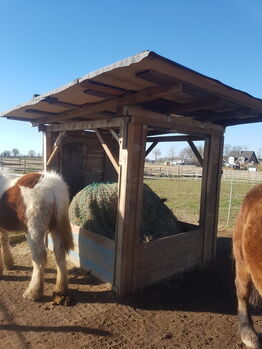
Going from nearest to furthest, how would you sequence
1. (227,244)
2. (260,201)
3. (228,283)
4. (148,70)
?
1. (260,201)
2. (148,70)
3. (228,283)
4. (227,244)

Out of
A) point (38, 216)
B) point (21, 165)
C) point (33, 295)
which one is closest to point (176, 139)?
point (38, 216)

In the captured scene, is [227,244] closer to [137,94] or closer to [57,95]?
[137,94]

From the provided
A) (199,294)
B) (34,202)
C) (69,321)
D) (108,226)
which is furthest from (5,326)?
(199,294)

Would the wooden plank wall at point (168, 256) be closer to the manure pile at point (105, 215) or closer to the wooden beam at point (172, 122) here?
the manure pile at point (105, 215)

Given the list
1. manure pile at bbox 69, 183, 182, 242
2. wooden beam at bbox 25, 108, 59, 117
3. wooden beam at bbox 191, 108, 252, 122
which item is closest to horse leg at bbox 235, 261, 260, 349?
manure pile at bbox 69, 183, 182, 242

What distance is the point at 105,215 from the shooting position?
4.71 meters

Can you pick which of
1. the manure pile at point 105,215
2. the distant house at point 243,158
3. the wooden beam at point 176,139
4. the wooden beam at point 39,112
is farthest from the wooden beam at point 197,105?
the distant house at point 243,158

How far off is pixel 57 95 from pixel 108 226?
7.81 feet

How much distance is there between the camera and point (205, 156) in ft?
15.9

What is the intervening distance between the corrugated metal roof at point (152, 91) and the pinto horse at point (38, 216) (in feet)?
4.18

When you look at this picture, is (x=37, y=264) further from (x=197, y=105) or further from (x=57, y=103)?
(x=197, y=105)

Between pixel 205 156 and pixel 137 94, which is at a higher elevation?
pixel 137 94

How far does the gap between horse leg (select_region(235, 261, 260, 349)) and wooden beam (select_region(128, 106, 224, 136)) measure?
2174 mm

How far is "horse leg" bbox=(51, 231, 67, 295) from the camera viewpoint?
356cm
